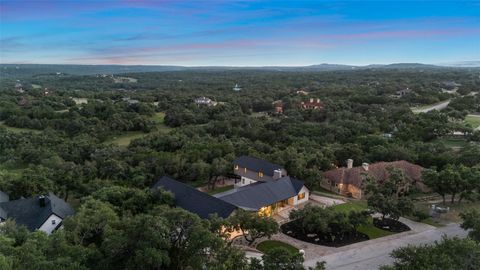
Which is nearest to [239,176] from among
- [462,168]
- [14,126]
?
[462,168]

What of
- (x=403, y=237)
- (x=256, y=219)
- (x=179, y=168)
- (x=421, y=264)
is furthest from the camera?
(x=179, y=168)

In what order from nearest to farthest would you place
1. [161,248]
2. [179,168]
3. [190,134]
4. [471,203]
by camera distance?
1. [161,248]
2. [471,203]
3. [179,168]
4. [190,134]

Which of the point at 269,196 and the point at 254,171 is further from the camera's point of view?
the point at 254,171

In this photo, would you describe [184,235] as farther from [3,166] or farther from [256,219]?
[3,166]

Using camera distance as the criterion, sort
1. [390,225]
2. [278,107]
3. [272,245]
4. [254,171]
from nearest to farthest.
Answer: [272,245] < [390,225] < [254,171] < [278,107]

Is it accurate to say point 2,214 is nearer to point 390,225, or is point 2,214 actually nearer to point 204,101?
point 390,225

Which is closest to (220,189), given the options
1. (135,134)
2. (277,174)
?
(277,174)

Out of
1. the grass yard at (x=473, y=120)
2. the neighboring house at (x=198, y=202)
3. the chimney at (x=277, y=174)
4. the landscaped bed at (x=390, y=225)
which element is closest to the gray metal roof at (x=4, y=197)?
the neighboring house at (x=198, y=202)
